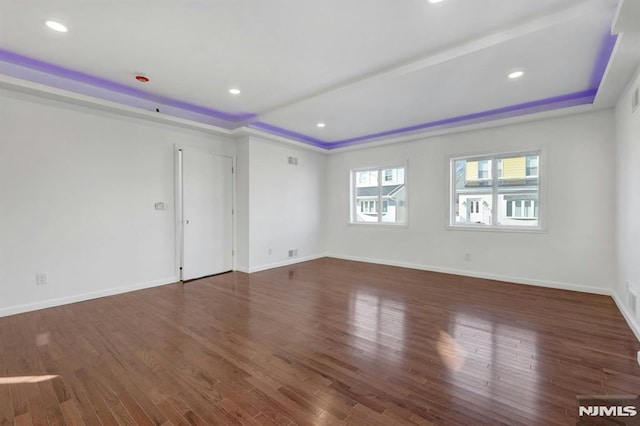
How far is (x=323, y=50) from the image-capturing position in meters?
2.94

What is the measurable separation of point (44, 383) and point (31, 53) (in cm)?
320

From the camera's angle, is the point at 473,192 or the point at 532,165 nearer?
the point at 532,165

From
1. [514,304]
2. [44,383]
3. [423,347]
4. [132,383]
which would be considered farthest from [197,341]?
[514,304]

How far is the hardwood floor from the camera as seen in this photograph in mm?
1753

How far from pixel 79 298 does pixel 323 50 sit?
4.32 metres

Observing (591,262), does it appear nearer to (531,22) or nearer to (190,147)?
(531,22)

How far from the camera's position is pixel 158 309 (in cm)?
348

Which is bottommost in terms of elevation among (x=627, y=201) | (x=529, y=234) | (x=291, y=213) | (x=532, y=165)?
(x=529, y=234)

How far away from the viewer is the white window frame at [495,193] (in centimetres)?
444

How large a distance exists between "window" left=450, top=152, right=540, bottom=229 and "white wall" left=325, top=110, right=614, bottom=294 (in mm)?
167

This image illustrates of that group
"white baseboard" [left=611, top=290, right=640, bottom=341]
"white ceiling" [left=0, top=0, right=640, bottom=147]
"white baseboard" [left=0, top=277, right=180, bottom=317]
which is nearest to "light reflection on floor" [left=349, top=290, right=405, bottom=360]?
"white baseboard" [left=611, top=290, right=640, bottom=341]

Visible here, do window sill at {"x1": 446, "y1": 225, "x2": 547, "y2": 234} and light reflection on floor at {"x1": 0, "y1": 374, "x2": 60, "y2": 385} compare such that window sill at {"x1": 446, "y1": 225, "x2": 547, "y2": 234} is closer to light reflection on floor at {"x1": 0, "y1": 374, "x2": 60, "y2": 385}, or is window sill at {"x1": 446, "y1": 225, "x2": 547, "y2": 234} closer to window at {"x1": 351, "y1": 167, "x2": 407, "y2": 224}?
window at {"x1": 351, "y1": 167, "x2": 407, "y2": 224}

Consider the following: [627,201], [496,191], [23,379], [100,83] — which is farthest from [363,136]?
[23,379]

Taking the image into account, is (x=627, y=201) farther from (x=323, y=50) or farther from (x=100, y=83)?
(x=100, y=83)
